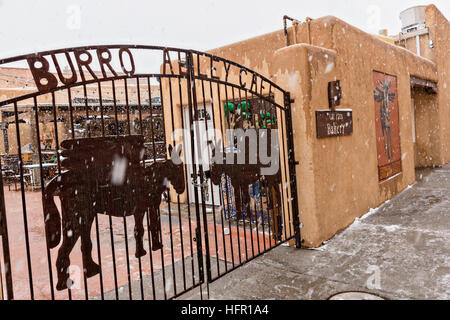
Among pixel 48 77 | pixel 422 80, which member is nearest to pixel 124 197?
pixel 48 77

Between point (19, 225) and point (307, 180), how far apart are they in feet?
19.8

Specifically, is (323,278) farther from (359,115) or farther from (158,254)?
(359,115)

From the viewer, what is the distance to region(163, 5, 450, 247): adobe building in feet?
16.0

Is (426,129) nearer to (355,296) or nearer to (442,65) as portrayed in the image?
(442,65)

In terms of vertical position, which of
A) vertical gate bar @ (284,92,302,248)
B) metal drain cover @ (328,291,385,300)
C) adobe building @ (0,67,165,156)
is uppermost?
adobe building @ (0,67,165,156)

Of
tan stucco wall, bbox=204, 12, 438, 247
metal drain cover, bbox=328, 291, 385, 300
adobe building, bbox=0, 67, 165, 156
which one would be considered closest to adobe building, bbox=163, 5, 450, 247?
tan stucco wall, bbox=204, 12, 438, 247

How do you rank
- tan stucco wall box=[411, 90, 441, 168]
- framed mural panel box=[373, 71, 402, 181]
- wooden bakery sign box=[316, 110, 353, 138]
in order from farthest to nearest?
tan stucco wall box=[411, 90, 441, 168], framed mural panel box=[373, 71, 402, 181], wooden bakery sign box=[316, 110, 353, 138]

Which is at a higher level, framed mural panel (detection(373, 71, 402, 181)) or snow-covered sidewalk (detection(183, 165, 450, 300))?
framed mural panel (detection(373, 71, 402, 181))

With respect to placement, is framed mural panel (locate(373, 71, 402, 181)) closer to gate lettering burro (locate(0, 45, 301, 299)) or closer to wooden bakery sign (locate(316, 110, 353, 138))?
wooden bakery sign (locate(316, 110, 353, 138))

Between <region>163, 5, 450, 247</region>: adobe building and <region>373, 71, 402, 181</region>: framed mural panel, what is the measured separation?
21mm

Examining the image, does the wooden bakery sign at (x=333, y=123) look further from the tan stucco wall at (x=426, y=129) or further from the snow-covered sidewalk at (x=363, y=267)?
the tan stucco wall at (x=426, y=129)

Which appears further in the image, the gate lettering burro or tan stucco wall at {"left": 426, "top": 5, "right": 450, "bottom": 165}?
tan stucco wall at {"left": 426, "top": 5, "right": 450, "bottom": 165}

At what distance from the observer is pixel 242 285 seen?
3854mm

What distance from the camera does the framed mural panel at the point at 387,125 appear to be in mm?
7246
